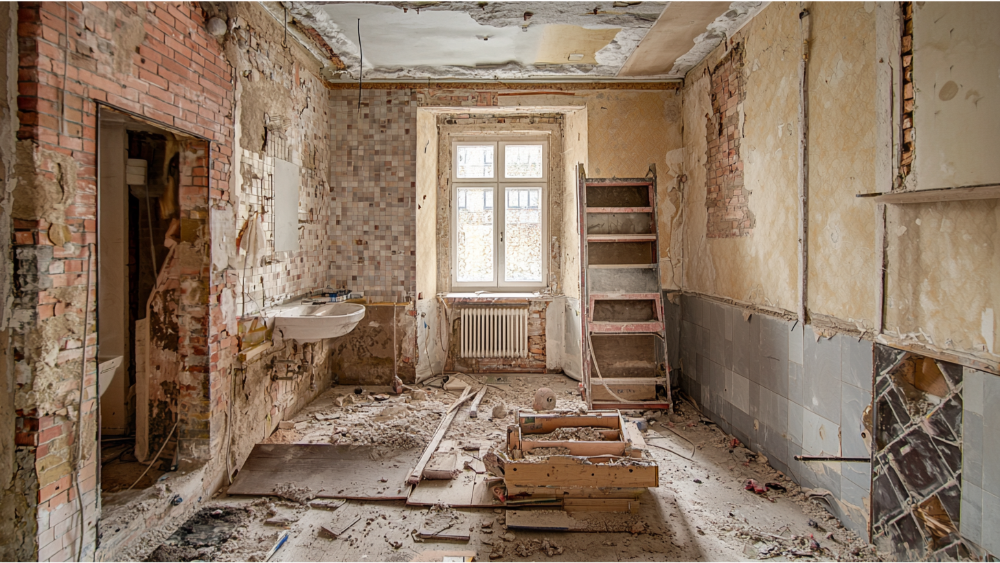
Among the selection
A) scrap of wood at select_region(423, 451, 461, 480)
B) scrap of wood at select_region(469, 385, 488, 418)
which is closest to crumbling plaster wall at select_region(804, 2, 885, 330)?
scrap of wood at select_region(423, 451, 461, 480)

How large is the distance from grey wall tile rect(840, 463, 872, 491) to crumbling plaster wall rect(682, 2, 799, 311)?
34.8 inches

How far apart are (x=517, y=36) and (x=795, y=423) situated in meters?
3.27

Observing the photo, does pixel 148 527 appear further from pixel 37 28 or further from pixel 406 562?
pixel 37 28

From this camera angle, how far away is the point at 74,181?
1897 mm

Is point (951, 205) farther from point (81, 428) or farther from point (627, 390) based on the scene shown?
point (81, 428)

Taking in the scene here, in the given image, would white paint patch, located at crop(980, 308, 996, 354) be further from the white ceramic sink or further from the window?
the window

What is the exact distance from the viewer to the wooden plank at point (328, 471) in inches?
109

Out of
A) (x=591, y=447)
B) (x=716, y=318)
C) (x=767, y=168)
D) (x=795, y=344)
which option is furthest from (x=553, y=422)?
(x=767, y=168)

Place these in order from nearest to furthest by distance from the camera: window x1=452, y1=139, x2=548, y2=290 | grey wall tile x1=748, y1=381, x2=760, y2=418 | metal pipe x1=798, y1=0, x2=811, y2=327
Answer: metal pipe x1=798, y1=0, x2=811, y2=327
grey wall tile x1=748, y1=381, x2=760, y2=418
window x1=452, y1=139, x2=548, y2=290

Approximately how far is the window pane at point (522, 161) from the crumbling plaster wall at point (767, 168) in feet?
6.39

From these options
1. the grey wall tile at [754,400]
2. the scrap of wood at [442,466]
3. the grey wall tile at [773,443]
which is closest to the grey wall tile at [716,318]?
the grey wall tile at [754,400]

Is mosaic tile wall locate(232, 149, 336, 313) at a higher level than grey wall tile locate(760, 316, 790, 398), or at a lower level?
higher

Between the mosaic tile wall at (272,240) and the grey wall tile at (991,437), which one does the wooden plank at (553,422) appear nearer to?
the grey wall tile at (991,437)

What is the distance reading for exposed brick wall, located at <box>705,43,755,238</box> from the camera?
345 cm
